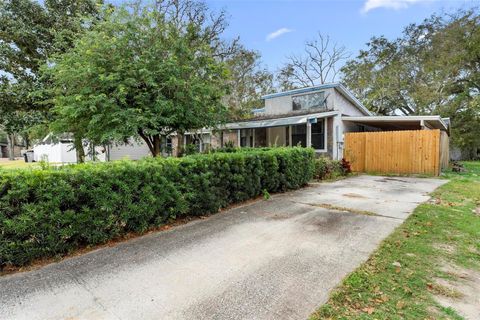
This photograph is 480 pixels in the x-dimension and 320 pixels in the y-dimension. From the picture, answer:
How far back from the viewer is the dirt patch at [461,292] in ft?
8.03

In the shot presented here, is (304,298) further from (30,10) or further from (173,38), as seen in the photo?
(30,10)

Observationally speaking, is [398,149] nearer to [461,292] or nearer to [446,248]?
[446,248]

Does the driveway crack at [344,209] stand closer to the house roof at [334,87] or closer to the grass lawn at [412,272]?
the grass lawn at [412,272]

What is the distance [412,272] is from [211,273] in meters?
2.34

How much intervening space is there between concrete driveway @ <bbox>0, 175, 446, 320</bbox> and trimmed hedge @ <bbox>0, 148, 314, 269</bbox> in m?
0.30

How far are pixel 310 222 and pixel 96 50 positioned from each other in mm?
8406

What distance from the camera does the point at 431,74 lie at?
22.4 metres

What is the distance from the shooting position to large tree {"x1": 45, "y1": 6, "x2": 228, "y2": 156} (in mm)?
8258

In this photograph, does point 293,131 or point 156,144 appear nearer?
point 156,144

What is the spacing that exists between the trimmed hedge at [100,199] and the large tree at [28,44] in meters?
9.60

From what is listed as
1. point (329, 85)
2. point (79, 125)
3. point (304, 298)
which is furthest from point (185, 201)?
point (329, 85)

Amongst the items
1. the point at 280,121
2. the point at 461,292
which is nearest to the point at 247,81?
the point at 280,121

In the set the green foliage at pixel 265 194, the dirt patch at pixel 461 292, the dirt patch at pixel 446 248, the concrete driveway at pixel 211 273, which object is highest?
the green foliage at pixel 265 194

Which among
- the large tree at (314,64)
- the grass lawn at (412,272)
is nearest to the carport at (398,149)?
the grass lawn at (412,272)
